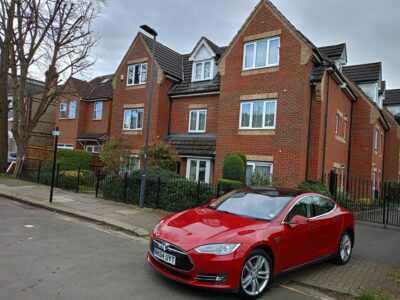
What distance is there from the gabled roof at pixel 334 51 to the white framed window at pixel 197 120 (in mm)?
7226

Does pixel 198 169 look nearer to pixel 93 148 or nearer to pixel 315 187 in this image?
pixel 315 187

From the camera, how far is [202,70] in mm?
19953

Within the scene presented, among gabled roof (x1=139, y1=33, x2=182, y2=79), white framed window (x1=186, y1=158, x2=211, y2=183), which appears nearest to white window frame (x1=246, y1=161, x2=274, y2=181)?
white framed window (x1=186, y1=158, x2=211, y2=183)

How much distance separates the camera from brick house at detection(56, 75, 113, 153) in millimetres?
25953

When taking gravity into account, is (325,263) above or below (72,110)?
below

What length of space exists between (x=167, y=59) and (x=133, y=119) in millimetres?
4285

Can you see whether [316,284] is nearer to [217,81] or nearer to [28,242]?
[28,242]

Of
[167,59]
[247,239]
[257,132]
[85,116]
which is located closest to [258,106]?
[257,132]

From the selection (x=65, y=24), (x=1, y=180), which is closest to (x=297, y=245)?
(x=1, y=180)

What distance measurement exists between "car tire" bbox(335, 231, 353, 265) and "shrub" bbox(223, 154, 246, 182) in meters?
7.60

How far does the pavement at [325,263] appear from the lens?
5629mm

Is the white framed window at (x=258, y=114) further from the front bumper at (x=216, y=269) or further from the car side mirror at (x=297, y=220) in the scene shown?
the front bumper at (x=216, y=269)

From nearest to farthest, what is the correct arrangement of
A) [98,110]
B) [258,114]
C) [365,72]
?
[258,114], [365,72], [98,110]

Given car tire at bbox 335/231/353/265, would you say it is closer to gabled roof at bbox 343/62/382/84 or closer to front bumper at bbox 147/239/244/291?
front bumper at bbox 147/239/244/291
